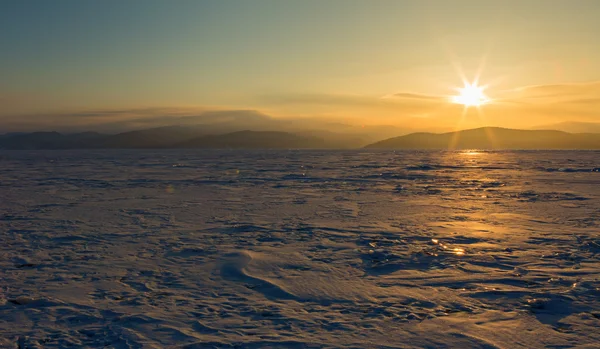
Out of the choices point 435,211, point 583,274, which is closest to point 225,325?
point 583,274

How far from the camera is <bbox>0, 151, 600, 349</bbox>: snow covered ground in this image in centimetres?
416

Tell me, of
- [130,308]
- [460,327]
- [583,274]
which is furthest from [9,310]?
[583,274]

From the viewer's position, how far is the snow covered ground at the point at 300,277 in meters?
4.16

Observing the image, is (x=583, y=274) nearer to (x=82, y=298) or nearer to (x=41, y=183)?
(x=82, y=298)

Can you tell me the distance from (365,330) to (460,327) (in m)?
0.87

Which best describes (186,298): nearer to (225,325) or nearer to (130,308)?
(130,308)

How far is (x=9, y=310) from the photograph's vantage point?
470 centimetres

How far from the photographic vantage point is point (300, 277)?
5.90 metres

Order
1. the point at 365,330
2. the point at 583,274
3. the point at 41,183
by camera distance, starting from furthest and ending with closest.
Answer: the point at 41,183, the point at 583,274, the point at 365,330

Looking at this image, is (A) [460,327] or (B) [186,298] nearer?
(A) [460,327]

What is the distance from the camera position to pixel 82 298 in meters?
5.10

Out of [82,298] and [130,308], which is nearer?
[130,308]

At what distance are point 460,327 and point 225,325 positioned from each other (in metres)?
2.16

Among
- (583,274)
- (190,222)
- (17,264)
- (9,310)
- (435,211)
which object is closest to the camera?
Answer: (9,310)
